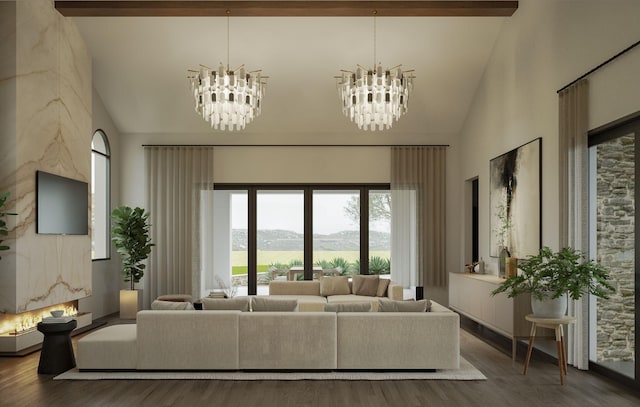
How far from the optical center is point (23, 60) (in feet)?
22.6

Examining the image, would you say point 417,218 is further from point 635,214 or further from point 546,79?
point 635,214

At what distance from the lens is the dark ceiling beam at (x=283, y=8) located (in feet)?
24.5

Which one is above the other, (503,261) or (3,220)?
(3,220)

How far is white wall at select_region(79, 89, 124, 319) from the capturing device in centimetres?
984

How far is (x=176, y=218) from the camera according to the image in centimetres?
1088

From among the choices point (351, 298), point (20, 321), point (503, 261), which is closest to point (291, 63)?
point (351, 298)

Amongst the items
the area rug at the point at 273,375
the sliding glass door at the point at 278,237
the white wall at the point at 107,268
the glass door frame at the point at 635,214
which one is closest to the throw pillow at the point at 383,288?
the sliding glass door at the point at 278,237

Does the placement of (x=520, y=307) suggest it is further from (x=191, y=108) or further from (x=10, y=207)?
(x=191, y=108)

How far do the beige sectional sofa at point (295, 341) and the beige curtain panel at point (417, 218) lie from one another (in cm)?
512

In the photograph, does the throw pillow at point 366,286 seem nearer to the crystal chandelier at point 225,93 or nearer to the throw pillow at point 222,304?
the throw pillow at point 222,304

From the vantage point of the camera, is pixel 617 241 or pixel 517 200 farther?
pixel 517 200

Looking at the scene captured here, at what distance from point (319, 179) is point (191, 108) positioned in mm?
2693

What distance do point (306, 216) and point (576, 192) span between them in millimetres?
5783

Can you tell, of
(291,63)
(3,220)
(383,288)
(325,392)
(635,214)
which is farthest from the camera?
(291,63)
